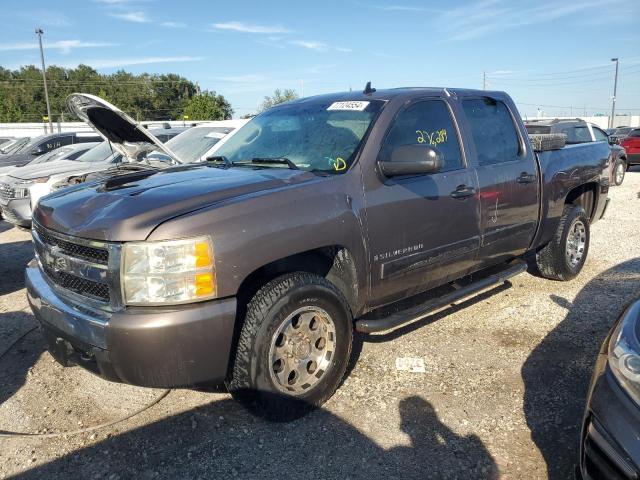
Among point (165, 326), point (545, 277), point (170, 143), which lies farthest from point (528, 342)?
point (170, 143)

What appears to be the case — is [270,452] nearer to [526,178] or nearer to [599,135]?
[526,178]

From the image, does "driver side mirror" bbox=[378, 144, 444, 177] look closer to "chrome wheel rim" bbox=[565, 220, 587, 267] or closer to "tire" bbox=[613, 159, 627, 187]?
"chrome wheel rim" bbox=[565, 220, 587, 267]

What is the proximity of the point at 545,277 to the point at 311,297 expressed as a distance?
12.5 ft

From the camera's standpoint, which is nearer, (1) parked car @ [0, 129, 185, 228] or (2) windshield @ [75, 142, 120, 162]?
(1) parked car @ [0, 129, 185, 228]

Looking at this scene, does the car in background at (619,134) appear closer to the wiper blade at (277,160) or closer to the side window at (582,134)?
the side window at (582,134)

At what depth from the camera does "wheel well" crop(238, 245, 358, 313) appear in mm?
2955

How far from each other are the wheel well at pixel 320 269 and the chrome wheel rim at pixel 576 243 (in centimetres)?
328

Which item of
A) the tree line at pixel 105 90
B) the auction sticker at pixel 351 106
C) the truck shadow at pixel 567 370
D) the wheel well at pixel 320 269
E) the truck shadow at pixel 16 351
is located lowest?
the truck shadow at pixel 567 370

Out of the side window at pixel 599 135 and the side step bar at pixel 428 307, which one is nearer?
the side step bar at pixel 428 307

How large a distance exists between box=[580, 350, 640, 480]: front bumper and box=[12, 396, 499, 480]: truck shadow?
65 cm

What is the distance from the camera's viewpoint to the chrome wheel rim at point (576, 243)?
5579mm

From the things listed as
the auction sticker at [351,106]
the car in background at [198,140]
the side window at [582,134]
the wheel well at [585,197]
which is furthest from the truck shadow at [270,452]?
the side window at [582,134]

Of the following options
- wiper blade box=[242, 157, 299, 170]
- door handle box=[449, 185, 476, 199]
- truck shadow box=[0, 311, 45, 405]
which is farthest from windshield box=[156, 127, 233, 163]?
door handle box=[449, 185, 476, 199]

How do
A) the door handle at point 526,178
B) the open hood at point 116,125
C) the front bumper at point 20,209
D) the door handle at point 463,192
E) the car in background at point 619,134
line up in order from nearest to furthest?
the door handle at point 463,192 < the door handle at point 526,178 < the open hood at point 116,125 < the front bumper at point 20,209 < the car in background at point 619,134
